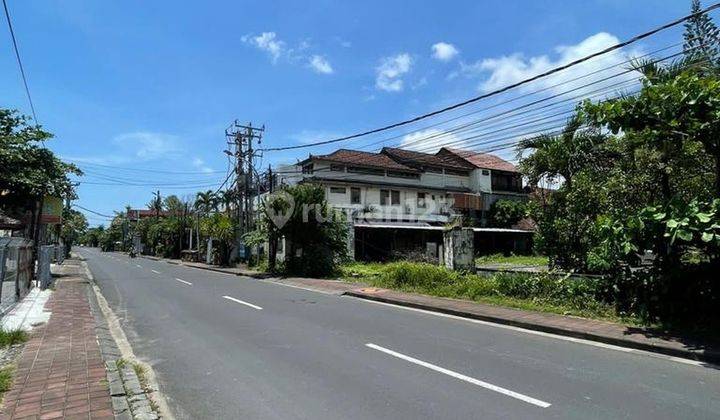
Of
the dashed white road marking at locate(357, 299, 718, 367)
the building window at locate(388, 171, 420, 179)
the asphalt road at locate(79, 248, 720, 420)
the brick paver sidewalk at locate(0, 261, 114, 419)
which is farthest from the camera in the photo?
the building window at locate(388, 171, 420, 179)

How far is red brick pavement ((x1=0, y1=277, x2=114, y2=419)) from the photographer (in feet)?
17.5

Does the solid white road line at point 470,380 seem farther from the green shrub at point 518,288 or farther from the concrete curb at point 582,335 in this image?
the green shrub at point 518,288

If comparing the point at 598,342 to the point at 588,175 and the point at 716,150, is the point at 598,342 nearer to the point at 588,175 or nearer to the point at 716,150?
the point at 716,150

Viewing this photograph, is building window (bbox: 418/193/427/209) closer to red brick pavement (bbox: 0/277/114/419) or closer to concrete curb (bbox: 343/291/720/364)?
concrete curb (bbox: 343/291/720/364)

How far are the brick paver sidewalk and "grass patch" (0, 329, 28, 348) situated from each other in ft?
0.54

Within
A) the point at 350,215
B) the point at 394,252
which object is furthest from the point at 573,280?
the point at 350,215

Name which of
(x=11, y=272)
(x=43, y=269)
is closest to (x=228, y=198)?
(x=43, y=269)

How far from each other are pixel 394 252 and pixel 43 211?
20.5m

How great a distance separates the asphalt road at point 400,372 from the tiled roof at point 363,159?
27.1 m

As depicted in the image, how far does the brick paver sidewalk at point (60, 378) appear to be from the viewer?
5.32 meters

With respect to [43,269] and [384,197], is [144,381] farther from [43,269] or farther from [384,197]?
[384,197]

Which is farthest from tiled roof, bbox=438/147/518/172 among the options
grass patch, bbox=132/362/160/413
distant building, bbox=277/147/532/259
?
grass patch, bbox=132/362/160/413

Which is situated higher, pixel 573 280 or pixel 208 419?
pixel 573 280

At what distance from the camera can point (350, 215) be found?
1447 inches
